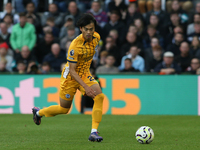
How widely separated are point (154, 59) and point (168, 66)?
25.1 inches

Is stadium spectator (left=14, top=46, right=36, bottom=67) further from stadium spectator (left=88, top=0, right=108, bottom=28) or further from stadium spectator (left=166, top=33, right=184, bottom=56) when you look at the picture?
stadium spectator (left=166, top=33, right=184, bottom=56)

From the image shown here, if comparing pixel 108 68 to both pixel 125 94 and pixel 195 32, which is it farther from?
pixel 195 32

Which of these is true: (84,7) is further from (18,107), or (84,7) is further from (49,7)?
(18,107)

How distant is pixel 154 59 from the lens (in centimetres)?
1353

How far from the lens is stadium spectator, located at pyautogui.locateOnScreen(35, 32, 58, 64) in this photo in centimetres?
1479

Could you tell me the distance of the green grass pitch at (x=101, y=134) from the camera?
6.22m

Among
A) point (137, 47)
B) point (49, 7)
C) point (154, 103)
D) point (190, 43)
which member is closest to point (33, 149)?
point (154, 103)

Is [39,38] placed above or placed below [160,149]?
above

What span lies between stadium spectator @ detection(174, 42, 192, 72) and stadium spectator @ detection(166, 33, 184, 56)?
1.17 feet

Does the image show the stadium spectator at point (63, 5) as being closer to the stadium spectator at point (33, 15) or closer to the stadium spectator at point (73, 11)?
the stadium spectator at point (73, 11)

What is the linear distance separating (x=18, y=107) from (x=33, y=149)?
7.56 metres

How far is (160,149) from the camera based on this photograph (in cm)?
591

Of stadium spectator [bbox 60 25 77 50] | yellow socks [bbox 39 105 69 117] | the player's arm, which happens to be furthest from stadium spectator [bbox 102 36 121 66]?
the player's arm

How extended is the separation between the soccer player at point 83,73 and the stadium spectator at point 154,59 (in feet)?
21.1
